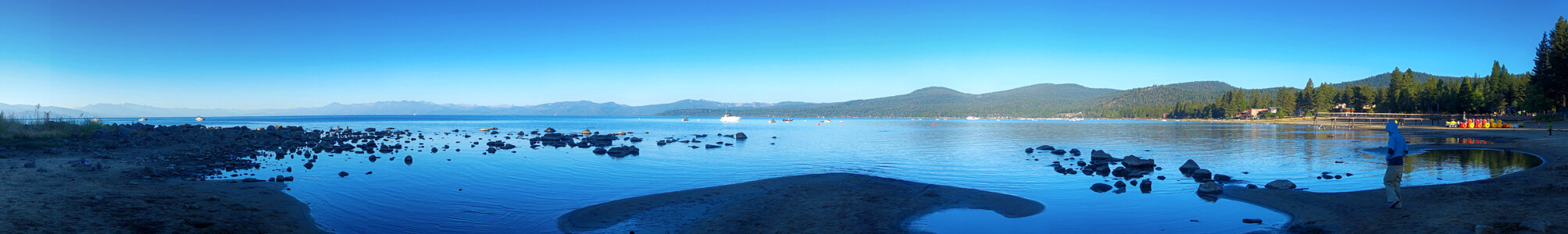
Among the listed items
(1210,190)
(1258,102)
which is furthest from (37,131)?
(1258,102)

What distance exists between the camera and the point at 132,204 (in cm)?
1102

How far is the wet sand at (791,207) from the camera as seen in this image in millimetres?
10781

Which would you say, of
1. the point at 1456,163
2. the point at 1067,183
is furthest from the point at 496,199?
the point at 1456,163

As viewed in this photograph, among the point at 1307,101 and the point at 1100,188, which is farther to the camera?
the point at 1307,101

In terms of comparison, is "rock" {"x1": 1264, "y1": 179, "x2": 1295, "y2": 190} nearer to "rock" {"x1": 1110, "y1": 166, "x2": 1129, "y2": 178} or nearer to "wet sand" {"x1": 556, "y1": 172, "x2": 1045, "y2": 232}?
"rock" {"x1": 1110, "y1": 166, "x2": 1129, "y2": 178}

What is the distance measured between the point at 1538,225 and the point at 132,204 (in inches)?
790

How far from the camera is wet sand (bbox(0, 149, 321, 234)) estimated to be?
916 centimetres

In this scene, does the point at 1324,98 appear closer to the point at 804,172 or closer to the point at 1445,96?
the point at 1445,96

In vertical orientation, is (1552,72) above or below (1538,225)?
above

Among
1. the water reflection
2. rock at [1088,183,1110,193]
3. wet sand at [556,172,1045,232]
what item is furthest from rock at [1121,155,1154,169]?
wet sand at [556,172,1045,232]

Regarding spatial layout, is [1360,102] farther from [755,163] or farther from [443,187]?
[443,187]

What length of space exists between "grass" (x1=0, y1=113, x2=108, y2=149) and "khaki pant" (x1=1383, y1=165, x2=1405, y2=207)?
35.8m

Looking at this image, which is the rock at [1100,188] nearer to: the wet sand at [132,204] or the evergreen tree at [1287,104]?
the wet sand at [132,204]

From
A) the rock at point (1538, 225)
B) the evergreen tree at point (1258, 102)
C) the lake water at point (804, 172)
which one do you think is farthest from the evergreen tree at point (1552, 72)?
the evergreen tree at point (1258, 102)
